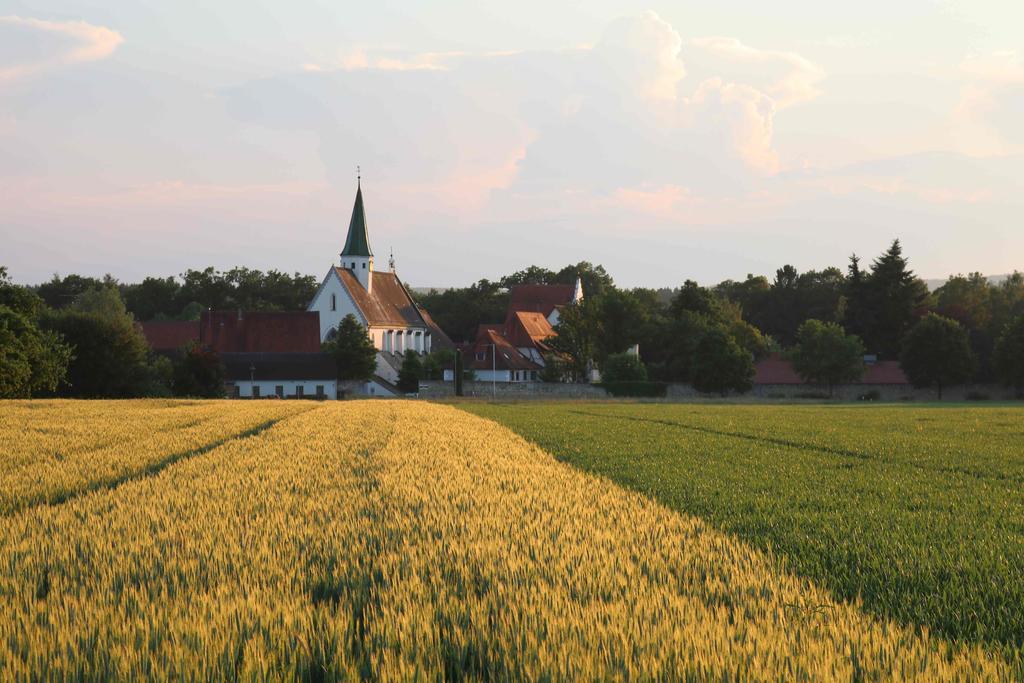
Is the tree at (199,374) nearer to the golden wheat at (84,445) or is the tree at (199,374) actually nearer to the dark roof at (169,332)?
the dark roof at (169,332)

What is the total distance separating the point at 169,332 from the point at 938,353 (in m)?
84.1

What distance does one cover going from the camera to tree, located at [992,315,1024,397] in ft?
272

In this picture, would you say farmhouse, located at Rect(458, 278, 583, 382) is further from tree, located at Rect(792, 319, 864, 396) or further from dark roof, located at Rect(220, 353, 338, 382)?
tree, located at Rect(792, 319, 864, 396)

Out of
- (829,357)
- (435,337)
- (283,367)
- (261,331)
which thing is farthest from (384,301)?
(829,357)

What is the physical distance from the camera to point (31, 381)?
54000 mm

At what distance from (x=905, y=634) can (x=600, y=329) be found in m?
90.1

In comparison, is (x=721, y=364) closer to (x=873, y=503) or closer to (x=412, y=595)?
(x=873, y=503)

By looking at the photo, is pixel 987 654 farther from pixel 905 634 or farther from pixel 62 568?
pixel 62 568

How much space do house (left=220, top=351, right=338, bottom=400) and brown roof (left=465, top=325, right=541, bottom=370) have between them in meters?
18.4

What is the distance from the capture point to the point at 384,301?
375ft

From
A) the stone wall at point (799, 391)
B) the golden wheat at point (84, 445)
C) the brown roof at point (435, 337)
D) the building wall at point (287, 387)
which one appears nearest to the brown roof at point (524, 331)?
the brown roof at point (435, 337)

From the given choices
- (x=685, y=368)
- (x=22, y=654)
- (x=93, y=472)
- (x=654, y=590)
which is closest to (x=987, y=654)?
(x=654, y=590)

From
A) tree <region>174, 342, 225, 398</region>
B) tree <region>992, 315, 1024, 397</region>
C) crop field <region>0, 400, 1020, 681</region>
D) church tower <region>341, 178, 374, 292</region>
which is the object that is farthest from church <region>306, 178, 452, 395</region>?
crop field <region>0, 400, 1020, 681</region>

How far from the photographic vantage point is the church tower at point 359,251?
11594 centimetres
